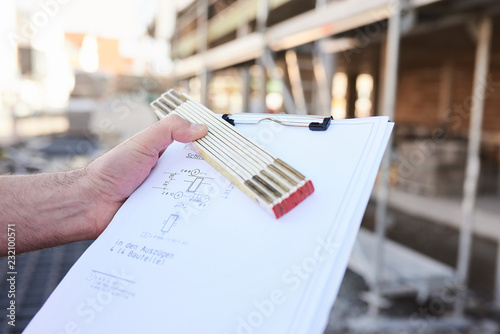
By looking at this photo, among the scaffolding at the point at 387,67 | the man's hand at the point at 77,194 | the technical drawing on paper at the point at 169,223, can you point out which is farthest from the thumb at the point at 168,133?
the scaffolding at the point at 387,67

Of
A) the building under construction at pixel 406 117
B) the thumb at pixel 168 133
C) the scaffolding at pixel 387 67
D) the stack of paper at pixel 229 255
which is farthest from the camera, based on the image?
the building under construction at pixel 406 117

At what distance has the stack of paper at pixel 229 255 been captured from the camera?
49cm

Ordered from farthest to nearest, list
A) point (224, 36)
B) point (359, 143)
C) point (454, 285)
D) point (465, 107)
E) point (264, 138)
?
point (465, 107) < point (224, 36) < point (454, 285) < point (264, 138) < point (359, 143)

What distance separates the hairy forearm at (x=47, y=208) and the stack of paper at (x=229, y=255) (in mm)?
192

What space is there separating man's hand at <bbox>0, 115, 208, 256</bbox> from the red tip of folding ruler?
1.05ft

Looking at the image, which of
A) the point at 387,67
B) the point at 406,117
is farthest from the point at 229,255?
the point at 406,117

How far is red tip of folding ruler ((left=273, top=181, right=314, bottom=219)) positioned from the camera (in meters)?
0.56

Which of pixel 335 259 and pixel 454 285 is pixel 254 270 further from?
pixel 454 285

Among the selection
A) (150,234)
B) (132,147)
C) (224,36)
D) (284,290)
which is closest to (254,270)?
(284,290)

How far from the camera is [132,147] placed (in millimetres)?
806

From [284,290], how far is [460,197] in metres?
5.31

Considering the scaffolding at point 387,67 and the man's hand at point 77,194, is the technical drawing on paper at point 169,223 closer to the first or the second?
the man's hand at point 77,194

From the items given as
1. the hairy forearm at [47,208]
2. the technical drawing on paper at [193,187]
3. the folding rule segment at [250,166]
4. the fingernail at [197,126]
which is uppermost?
the fingernail at [197,126]

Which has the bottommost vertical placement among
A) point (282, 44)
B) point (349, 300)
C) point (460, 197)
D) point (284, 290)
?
point (349, 300)
